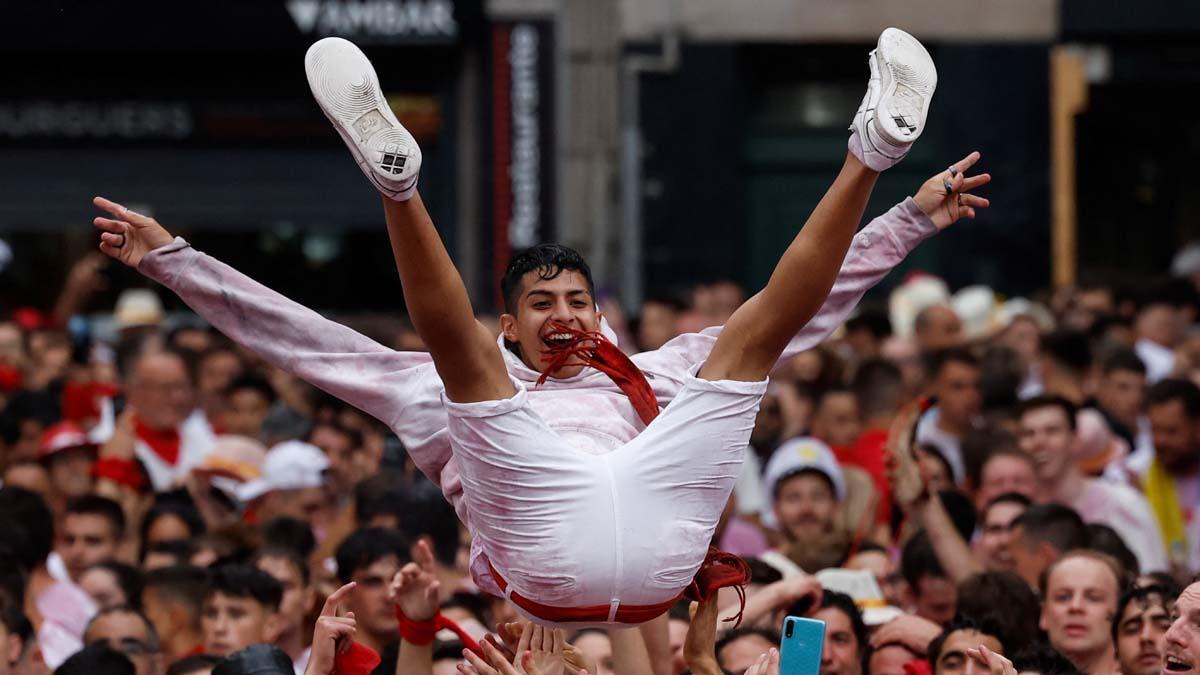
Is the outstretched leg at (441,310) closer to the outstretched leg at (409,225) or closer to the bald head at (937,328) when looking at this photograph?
the outstretched leg at (409,225)

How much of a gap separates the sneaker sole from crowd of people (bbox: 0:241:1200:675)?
4.31ft

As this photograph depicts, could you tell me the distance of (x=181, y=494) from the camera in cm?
946

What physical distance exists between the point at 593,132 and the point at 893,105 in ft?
35.3

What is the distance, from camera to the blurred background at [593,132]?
16.2 m

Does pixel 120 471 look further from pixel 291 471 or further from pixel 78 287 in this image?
pixel 78 287

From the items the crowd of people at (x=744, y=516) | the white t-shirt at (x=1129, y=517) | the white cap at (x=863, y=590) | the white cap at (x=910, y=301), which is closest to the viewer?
the crowd of people at (x=744, y=516)

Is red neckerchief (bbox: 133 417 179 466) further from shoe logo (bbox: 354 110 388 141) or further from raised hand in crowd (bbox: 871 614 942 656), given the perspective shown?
shoe logo (bbox: 354 110 388 141)

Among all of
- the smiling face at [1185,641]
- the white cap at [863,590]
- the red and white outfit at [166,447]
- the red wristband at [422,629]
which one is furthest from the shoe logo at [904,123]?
the red and white outfit at [166,447]

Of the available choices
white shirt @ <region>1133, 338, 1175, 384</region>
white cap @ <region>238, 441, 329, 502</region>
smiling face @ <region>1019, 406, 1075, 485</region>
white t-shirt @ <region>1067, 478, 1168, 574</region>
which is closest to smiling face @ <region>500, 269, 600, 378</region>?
white t-shirt @ <region>1067, 478, 1168, 574</region>

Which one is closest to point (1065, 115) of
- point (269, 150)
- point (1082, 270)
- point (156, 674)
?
point (1082, 270)

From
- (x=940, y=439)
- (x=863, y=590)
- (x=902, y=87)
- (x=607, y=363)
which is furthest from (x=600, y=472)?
(x=940, y=439)

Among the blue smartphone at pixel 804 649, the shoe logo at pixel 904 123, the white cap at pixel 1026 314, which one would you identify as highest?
the shoe logo at pixel 904 123

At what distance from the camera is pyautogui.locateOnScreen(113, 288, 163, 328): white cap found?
14656 millimetres

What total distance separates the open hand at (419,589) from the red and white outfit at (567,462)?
0.80ft
